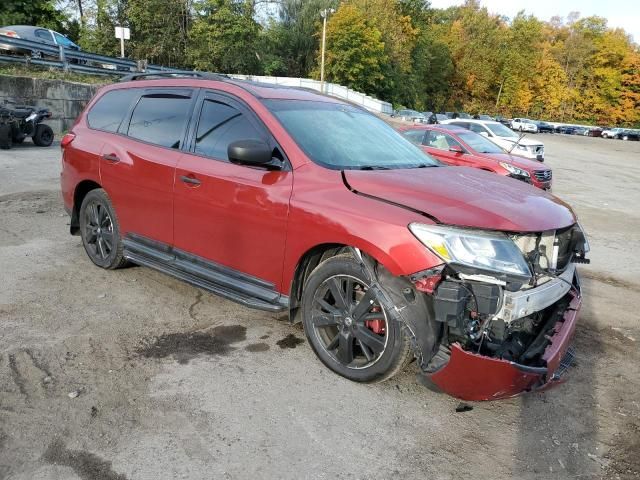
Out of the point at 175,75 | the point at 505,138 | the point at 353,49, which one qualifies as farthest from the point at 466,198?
the point at 353,49

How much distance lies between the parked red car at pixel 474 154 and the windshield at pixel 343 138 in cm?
699

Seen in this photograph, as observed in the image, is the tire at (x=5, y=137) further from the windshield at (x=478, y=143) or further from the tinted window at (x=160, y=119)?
the windshield at (x=478, y=143)

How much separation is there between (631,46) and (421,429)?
94.8 metres

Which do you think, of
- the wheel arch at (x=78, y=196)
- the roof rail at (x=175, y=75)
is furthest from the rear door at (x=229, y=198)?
Answer: the wheel arch at (x=78, y=196)

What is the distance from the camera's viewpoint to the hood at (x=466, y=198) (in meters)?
2.92

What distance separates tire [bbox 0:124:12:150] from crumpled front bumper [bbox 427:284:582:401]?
1356cm

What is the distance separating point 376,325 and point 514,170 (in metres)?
9.21

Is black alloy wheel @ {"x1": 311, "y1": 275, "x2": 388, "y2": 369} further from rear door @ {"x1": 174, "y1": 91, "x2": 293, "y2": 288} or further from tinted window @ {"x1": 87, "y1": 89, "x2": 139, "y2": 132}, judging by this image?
tinted window @ {"x1": 87, "y1": 89, "x2": 139, "y2": 132}

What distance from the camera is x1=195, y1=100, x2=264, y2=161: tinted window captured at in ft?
12.9

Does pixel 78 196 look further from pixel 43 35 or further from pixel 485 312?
pixel 43 35

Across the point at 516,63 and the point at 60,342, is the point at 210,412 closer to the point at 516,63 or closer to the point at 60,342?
the point at 60,342

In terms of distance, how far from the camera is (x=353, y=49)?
2142 inches

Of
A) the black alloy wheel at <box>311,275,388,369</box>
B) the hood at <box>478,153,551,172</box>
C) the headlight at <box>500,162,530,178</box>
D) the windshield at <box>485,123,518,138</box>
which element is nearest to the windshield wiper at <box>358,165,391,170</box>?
the black alloy wheel at <box>311,275,388,369</box>

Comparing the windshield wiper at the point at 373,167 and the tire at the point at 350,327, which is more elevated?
the windshield wiper at the point at 373,167
